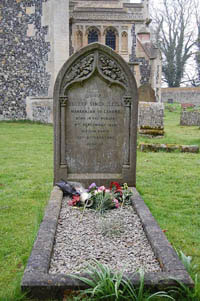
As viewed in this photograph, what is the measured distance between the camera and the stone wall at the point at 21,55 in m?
16.4

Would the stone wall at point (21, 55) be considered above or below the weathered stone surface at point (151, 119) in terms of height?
above

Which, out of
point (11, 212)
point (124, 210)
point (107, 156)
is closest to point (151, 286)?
point (124, 210)

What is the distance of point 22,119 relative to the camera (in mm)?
17234

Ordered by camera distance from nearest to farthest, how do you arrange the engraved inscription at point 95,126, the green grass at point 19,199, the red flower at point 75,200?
the green grass at point 19,199 → the red flower at point 75,200 → the engraved inscription at point 95,126

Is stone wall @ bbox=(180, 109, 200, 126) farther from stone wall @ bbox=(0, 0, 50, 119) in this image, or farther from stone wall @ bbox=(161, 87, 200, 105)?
stone wall @ bbox=(161, 87, 200, 105)

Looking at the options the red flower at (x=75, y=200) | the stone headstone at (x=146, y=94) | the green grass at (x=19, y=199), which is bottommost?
the green grass at (x=19, y=199)

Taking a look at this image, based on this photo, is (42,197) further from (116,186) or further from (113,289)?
(113,289)

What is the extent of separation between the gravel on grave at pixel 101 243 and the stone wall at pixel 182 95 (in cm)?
3793

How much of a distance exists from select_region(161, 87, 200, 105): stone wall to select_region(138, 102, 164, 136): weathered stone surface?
97.4 ft

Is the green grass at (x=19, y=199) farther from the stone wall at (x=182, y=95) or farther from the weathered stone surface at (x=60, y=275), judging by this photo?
the stone wall at (x=182, y=95)

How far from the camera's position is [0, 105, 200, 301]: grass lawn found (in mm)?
3529

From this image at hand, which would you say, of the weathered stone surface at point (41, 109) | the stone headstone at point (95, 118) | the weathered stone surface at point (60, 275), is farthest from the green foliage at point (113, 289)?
the weathered stone surface at point (41, 109)

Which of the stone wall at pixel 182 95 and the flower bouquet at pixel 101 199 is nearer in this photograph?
the flower bouquet at pixel 101 199

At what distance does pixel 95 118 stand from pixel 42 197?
4.94 feet
